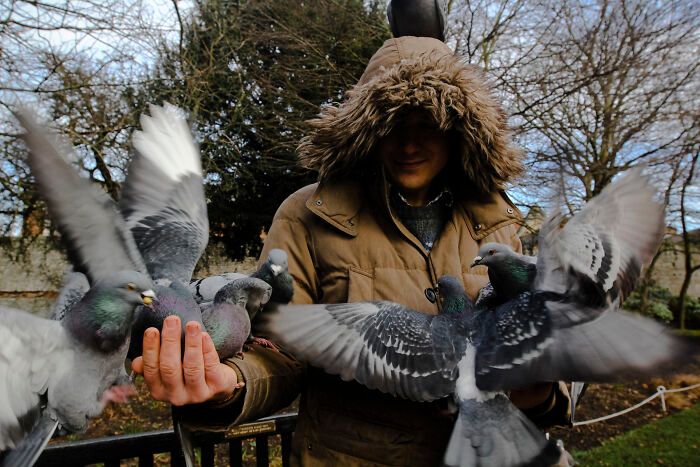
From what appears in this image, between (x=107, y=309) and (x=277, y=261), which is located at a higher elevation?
(x=277, y=261)

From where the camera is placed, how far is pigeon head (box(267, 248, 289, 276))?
177cm

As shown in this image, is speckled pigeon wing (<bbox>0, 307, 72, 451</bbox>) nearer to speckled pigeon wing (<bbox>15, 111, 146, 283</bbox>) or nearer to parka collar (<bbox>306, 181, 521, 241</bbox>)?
speckled pigeon wing (<bbox>15, 111, 146, 283</bbox>)

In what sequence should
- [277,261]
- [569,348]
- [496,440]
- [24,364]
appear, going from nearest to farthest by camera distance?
[569,348] → [496,440] → [24,364] → [277,261]

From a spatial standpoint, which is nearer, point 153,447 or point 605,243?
point 605,243

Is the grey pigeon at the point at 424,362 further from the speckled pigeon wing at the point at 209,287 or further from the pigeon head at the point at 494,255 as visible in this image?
the speckled pigeon wing at the point at 209,287

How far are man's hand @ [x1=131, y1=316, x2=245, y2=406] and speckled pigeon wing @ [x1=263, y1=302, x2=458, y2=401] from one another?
24 cm

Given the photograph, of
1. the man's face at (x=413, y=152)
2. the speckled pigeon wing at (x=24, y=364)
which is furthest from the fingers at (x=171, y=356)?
the man's face at (x=413, y=152)

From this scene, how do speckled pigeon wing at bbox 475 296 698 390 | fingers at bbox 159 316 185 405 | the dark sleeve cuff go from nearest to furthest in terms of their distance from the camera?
speckled pigeon wing at bbox 475 296 698 390 → fingers at bbox 159 316 185 405 → the dark sleeve cuff

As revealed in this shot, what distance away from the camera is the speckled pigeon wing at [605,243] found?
1437mm

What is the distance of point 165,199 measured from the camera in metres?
2.67

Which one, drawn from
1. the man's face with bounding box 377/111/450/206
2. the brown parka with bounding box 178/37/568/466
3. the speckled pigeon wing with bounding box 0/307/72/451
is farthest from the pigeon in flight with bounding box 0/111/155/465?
the man's face with bounding box 377/111/450/206

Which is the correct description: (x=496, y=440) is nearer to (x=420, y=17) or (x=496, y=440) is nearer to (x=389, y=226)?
(x=389, y=226)

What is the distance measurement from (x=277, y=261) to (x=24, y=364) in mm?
907

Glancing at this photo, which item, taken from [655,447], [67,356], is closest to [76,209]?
[67,356]
